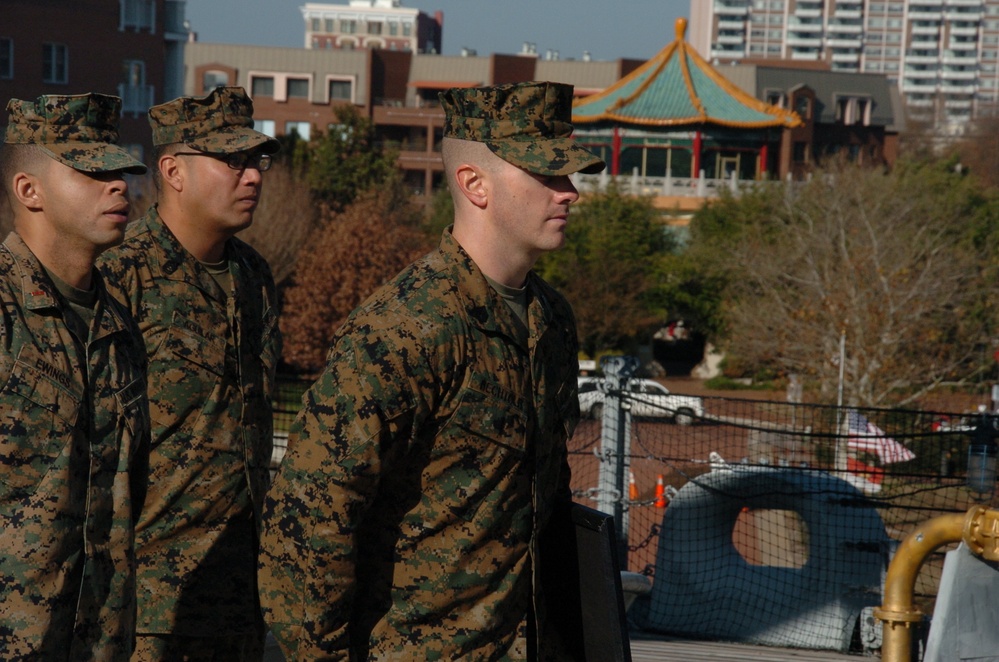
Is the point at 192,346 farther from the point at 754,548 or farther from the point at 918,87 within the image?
the point at 918,87

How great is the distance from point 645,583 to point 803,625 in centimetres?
236

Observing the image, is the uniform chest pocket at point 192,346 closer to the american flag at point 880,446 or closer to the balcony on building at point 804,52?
the american flag at point 880,446

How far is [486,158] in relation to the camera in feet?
10.0

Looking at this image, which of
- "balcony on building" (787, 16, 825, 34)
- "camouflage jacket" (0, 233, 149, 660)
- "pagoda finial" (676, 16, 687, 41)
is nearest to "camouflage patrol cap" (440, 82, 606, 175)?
"camouflage jacket" (0, 233, 149, 660)

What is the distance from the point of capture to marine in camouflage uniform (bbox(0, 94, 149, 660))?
3.12 m

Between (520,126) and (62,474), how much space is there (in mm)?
1362

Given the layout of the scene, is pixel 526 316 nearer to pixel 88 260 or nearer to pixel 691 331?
pixel 88 260

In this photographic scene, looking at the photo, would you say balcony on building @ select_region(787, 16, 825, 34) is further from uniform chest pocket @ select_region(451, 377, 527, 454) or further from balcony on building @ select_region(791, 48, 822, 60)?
uniform chest pocket @ select_region(451, 377, 527, 454)

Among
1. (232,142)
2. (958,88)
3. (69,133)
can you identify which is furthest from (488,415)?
(958,88)

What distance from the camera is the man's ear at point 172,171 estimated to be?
4.30 metres

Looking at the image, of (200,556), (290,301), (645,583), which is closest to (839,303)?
(290,301)

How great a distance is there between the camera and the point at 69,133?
140 inches

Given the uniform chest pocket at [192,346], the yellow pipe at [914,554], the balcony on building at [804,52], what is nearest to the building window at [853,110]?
the uniform chest pocket at [192,346]

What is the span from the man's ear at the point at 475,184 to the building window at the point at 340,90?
186 feet
